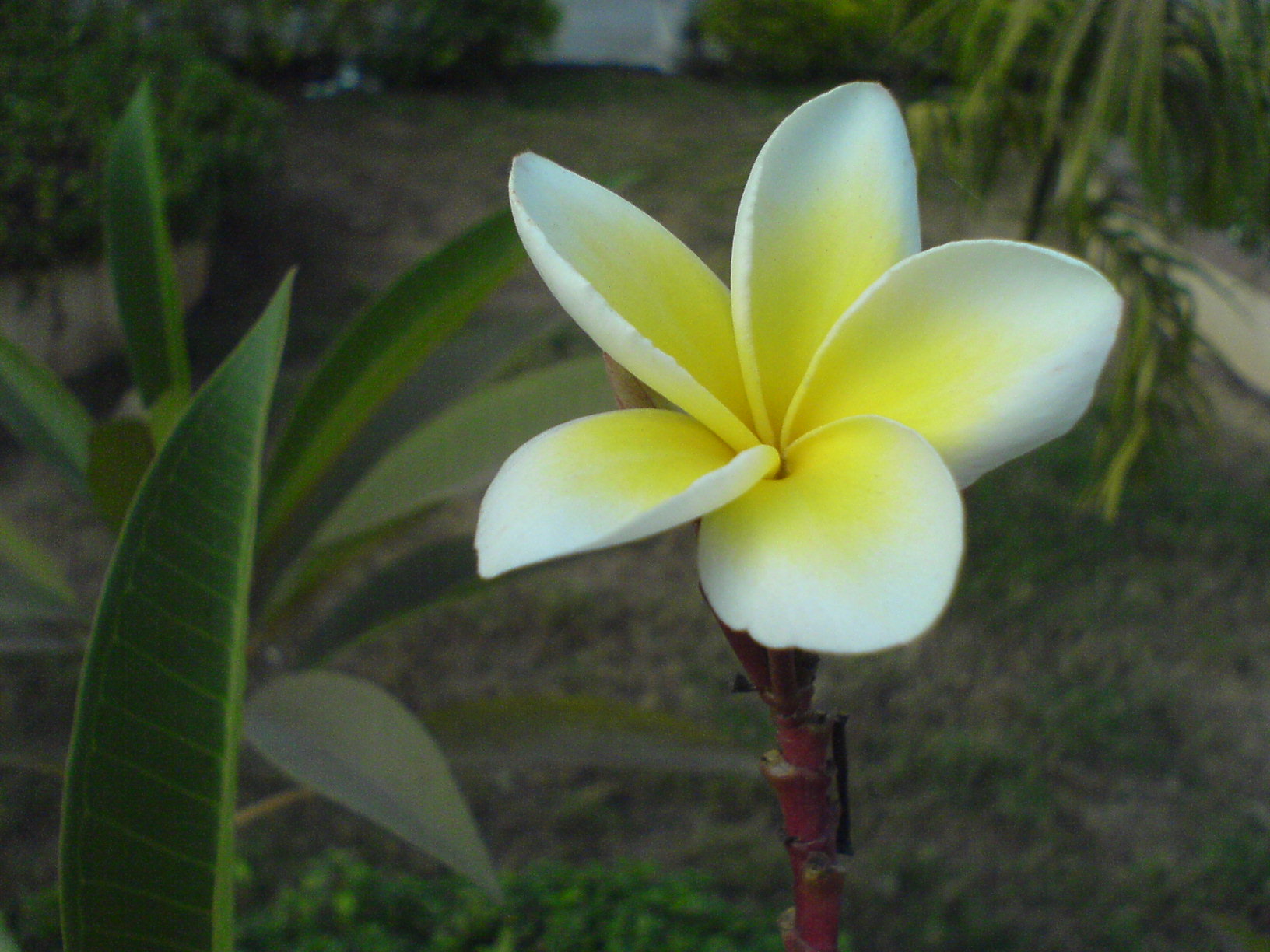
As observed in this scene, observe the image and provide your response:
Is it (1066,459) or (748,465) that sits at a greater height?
(748,465)

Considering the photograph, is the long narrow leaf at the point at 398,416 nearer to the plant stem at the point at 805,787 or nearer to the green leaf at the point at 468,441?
the green leaf at the point at 468,441

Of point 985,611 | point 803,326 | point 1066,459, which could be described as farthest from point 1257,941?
point 1066,459

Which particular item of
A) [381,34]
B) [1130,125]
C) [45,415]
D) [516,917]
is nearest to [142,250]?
[45,415]

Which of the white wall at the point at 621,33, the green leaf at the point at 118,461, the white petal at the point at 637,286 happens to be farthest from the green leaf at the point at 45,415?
the white wall at the point at 621,33

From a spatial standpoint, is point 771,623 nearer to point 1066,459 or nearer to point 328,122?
point 1066,459

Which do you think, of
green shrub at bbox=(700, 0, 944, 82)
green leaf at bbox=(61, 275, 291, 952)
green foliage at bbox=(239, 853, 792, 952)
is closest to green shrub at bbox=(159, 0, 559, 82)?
green shrub at bbox=(700, 0, 944, 82)
